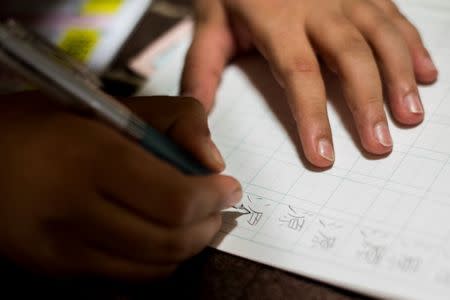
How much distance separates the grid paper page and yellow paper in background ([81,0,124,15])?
0.34 m

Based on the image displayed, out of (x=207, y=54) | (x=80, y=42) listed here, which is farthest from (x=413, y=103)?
(x=80, y=42)

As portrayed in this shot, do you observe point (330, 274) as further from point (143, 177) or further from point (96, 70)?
point (96, 70)

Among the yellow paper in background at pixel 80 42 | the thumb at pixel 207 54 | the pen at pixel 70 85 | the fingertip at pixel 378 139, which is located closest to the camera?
the pen at pixel 70 85

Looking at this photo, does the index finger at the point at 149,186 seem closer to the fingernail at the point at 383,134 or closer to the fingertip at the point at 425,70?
the fingernail at the point at 383,134

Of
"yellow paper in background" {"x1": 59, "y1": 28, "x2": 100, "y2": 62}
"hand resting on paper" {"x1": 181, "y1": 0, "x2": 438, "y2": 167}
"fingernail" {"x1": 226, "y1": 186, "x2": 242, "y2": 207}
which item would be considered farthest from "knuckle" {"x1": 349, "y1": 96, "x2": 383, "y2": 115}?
"yellow paper in background" {"x1": 59, "y1": 28, "x2": 100, "y2": 62}

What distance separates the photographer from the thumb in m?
0.62

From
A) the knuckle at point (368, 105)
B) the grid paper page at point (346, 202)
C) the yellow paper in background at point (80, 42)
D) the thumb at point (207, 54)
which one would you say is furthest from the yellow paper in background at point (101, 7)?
the knuckle at point (368, 105)

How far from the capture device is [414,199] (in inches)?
17.9

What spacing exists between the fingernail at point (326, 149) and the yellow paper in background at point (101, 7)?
46 centimetres

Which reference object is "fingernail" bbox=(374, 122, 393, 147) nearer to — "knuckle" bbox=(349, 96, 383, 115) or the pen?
"knuckle" bbox=(349, 96, 383, 115)

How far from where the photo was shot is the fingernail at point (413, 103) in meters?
0.53

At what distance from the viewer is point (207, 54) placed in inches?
25.8

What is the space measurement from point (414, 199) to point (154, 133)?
212 millimetres

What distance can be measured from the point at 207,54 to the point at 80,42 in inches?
9.4
